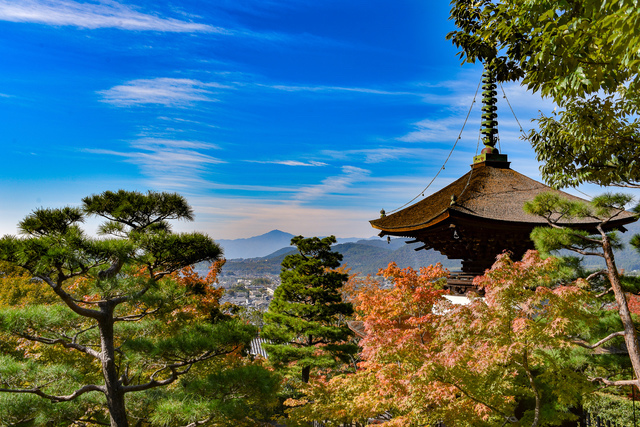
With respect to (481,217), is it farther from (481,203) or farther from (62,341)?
(62,341)

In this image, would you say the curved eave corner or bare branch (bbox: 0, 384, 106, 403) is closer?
bare branch (bbox: 0, 384, 106, 403)

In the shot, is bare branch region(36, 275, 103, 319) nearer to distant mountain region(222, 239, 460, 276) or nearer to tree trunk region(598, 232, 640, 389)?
tree trunk region(598, 232, 640, 389)

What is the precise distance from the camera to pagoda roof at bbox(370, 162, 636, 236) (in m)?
6.89

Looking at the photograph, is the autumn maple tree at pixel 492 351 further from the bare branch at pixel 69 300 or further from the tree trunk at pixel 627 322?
the bare branch at pixel 69 300

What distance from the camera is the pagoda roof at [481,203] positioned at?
22.6 ft

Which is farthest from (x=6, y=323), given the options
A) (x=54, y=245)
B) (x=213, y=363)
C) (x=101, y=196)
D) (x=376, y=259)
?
(x=376, y=259)

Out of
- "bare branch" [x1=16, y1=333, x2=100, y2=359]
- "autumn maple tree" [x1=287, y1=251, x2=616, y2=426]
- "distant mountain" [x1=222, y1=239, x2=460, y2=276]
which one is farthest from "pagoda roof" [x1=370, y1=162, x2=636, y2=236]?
"distant mountain" [x1=222, y1=239, x2=460, y2=276]

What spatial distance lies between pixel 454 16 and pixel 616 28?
341 centimetres

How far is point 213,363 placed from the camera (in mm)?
10406

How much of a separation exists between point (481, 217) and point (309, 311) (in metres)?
6.32

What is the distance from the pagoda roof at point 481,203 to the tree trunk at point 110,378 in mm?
5797

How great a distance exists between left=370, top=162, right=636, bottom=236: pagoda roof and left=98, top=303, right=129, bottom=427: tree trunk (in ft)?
19.0

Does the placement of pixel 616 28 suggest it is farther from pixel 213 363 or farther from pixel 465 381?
pixel 213 363

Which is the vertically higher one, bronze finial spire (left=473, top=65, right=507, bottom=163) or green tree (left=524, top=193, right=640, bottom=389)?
bronze finial spire (left=473, top=65, right=507, bottom=163)
